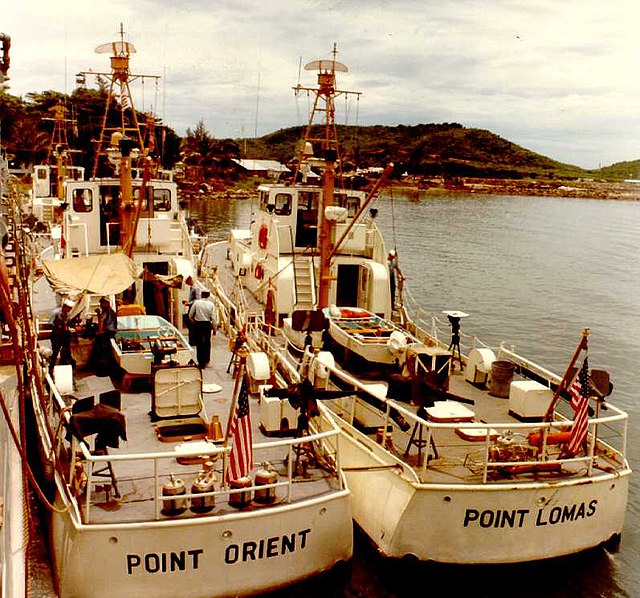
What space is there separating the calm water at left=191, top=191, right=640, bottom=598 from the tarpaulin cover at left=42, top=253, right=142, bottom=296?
642 centimetres

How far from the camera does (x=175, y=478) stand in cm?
870

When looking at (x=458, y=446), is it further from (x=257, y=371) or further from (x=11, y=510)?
(x=11, y=510)

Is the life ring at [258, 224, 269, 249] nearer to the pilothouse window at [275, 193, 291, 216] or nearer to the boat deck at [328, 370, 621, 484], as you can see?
the pilothouse window at [275, 193, 291, 216]

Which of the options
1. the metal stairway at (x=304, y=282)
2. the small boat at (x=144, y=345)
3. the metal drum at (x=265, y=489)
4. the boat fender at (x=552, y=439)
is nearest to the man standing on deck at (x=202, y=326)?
the small boat at (x=144, y=345)

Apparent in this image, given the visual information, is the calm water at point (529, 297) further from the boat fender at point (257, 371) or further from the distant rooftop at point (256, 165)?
the distant rooftop at point (256, 165)

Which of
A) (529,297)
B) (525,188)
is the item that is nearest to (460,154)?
(525,188)

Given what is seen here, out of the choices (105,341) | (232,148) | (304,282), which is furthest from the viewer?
(232,148)

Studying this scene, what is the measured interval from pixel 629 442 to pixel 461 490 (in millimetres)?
9018

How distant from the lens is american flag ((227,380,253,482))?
8.41m

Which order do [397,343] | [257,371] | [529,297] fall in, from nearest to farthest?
[257,371] → [397,343] → [529,297]

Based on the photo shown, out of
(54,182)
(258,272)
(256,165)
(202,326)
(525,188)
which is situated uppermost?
(256,165)

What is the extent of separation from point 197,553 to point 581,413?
18.8 feet

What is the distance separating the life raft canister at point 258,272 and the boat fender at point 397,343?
259 inches

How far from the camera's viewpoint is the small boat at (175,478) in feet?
26.7
